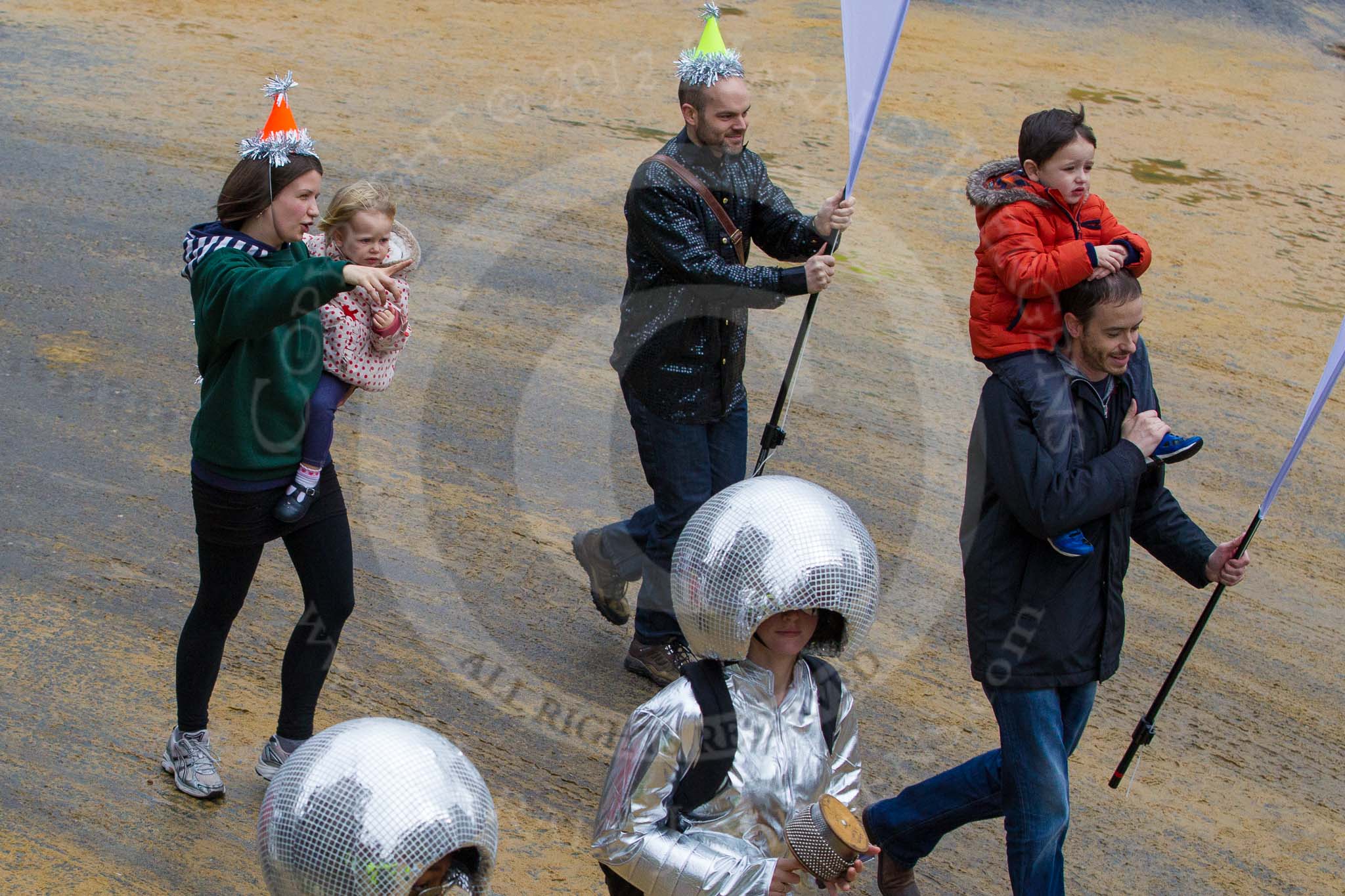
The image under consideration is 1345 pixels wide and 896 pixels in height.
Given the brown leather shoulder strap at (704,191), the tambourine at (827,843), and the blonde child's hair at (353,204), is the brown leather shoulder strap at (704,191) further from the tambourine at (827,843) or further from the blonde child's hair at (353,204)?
the tambourine at (827,843)

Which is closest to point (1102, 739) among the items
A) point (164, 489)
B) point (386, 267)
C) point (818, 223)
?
point (818, 223)

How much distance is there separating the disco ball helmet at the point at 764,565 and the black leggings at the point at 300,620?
1278mm

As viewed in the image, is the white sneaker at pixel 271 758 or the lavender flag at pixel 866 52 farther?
the white sneaker at pixel 271 758

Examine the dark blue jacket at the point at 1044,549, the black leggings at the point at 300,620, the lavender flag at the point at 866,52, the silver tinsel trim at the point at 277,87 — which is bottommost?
the black leggings at the point at 300,620

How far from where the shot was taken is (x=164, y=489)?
5.21 m

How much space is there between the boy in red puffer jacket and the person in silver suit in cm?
69

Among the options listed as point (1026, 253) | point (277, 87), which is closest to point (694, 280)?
point (1026, 253)

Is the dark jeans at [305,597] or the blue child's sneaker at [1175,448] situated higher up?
the blue child's sneaker at [1175,448]

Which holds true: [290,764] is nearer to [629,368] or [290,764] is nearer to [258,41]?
[629,368]

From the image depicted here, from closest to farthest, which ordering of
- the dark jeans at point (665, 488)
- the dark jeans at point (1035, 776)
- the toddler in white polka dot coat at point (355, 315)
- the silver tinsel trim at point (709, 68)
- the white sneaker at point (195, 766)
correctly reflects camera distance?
1. the dark jeans at point (1035, 776)
2. the toddler in white polka dot coat at point (355, 315)
3. the white sneaker at point (195, 766)
4. the silver tinsel trim at point (709, 68)
5. the dark jeans at point (665, 488)

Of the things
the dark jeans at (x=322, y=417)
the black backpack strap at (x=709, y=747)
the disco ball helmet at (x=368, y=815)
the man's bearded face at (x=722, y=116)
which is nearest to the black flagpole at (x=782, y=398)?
the man's bearded face at (x=722, y=116)

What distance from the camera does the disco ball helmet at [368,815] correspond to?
6.51ft

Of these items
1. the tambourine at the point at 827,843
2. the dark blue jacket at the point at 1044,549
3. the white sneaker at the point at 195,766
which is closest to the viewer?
the tambourine at the point at 827,843

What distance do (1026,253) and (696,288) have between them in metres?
1.02
